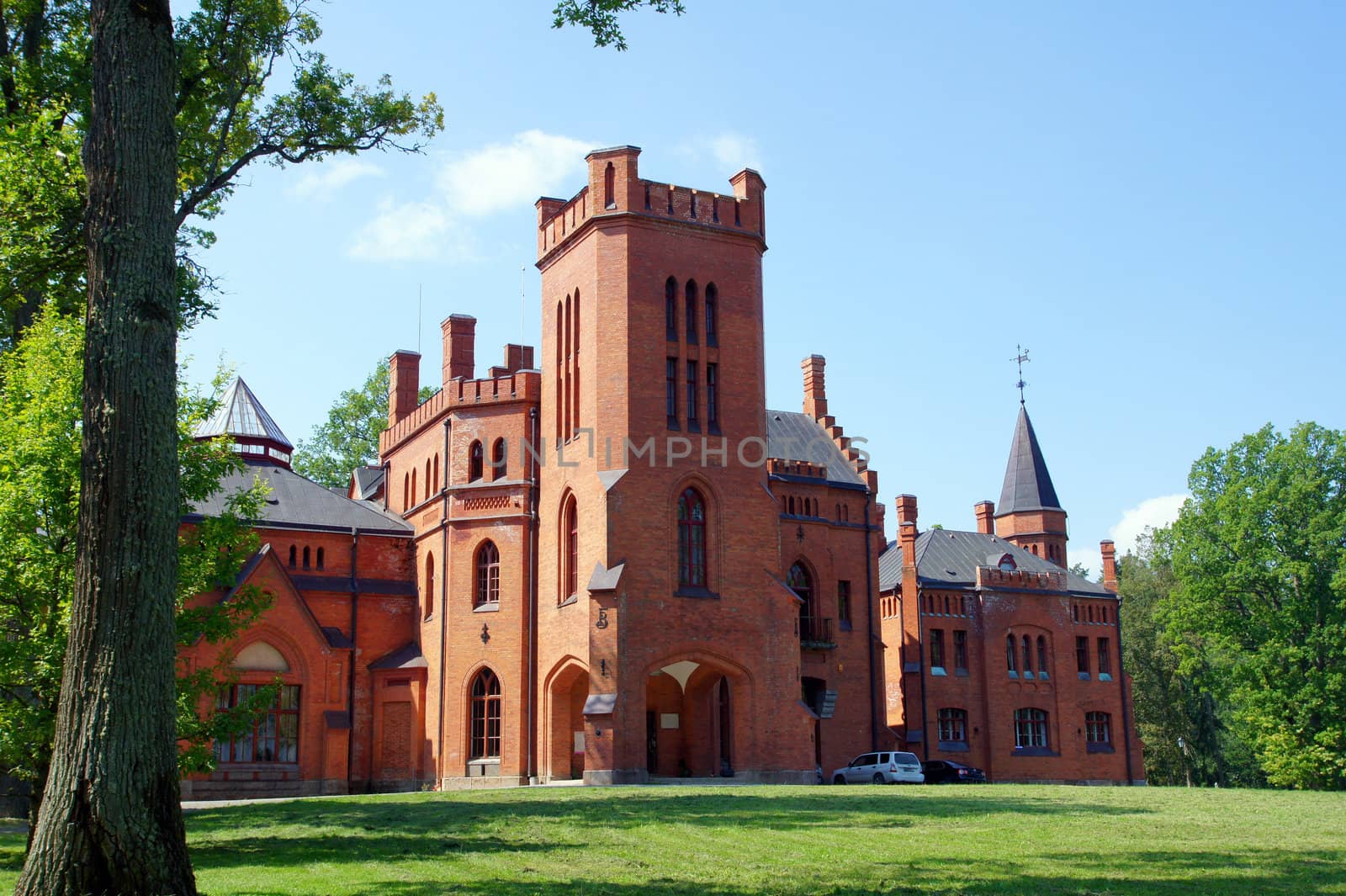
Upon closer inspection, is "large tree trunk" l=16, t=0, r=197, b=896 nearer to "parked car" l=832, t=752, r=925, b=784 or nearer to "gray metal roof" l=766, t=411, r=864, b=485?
"parked car" l=832, t=752, r=925, b=784

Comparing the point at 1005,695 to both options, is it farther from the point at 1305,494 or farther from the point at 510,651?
the point at 510,651

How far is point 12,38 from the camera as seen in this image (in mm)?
21750

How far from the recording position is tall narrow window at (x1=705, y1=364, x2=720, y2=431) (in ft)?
106

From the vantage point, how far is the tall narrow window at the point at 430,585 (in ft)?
117

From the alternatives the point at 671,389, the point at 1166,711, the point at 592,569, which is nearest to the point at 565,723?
the point at 592,569

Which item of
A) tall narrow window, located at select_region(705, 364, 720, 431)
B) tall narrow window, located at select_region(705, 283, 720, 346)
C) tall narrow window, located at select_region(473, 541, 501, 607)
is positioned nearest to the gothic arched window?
tall narrow window, located at select_region(473, 541, 501, 607)

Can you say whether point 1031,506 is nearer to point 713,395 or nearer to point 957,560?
point 957,560

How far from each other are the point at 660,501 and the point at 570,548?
295 centimetres

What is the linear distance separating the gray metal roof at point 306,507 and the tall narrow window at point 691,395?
10657 millimetres

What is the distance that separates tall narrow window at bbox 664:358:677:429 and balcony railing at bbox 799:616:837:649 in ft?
31.8

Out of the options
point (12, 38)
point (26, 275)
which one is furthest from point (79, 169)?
point (12, 38)

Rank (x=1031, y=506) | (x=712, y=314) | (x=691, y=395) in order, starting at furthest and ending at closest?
(x=1031, y=506) → (x=712, y=314) → (x=691, y=395)

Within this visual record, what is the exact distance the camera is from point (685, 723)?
32594 millimetres

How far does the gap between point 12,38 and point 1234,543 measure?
129ft
